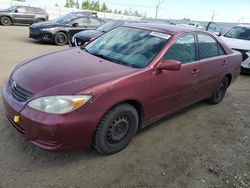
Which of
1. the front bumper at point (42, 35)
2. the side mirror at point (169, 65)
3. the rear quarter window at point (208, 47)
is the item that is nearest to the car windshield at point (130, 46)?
the side mirror at point (169, 65)

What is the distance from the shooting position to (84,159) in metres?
3.36

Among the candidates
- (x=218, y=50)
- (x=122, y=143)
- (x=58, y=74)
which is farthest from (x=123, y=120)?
(x=218, y=50)

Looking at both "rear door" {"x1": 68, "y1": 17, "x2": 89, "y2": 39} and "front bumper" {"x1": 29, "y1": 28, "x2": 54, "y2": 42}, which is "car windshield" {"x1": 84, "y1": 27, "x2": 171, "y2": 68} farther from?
"rear door" {"x1": 68, "y1": 17, "x2": 89, "y2": 39}

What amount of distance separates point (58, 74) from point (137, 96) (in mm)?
1017

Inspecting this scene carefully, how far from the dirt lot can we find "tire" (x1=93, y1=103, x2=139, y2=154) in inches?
5.4

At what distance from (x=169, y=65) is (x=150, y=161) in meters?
1.27

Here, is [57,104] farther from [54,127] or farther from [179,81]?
[179,81]

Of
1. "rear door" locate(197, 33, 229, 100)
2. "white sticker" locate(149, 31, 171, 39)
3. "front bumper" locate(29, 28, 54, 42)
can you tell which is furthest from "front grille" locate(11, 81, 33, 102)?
"front bumper" locate(29, 28, 54, 42)

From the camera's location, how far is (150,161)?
3441 mm

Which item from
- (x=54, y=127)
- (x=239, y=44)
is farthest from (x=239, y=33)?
(x=54, y=127)

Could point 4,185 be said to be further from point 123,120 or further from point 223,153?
point 223,153

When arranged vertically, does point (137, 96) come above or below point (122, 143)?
above

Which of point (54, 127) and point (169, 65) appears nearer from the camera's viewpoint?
point (54, 127)

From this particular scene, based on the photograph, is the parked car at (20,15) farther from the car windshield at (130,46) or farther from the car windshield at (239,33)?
the car windshield at (130,46)
